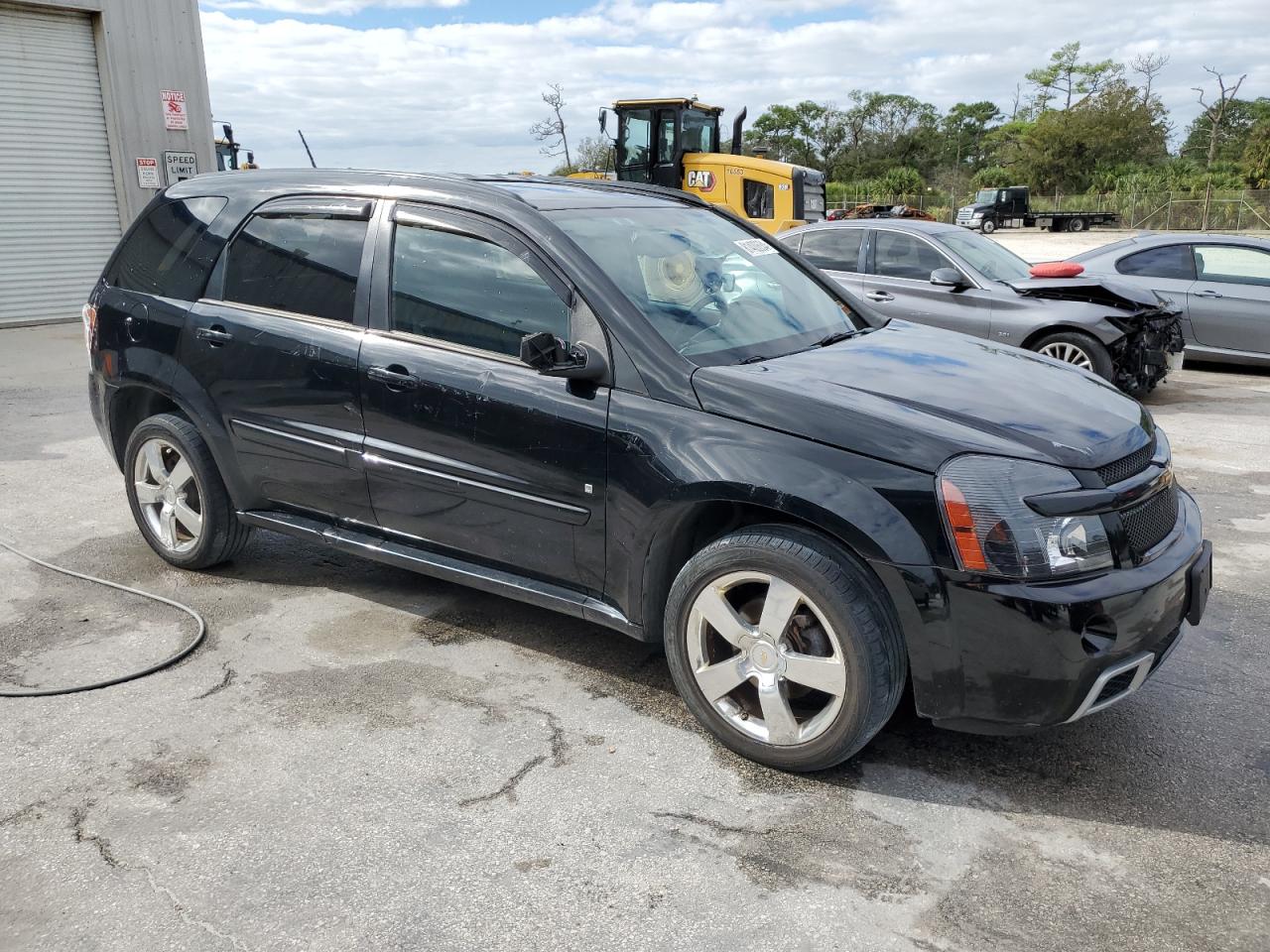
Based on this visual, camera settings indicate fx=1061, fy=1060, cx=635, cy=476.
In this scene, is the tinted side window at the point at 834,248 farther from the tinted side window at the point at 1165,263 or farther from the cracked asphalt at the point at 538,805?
the cracked asphalt at the point at 538,805

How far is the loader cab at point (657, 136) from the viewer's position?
1705cm

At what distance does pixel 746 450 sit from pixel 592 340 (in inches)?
27.9

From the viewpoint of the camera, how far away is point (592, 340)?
3531 mm

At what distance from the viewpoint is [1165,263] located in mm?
10500

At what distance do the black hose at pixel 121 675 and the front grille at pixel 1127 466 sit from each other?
10.9ft

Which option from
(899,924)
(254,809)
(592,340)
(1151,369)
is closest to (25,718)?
(254,809)

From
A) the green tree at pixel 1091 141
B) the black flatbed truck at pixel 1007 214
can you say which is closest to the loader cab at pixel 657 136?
the black flatbed truck at pixel 1007 214

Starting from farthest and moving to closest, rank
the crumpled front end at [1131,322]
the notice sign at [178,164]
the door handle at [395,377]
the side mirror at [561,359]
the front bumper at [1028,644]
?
the notice sign at [178,164], the crumpled front end at [1131,322], the door handle at [395,377], the side mirror at [561,359], the front bumper at [1028,644]

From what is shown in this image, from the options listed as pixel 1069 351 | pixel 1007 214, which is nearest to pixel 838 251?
pixel 1069 351

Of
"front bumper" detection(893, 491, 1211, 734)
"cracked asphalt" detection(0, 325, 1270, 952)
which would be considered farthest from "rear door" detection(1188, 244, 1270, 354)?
"front bumper" detection(893, 491, 1211, 734)

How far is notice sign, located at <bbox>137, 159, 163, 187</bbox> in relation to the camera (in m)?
15.3

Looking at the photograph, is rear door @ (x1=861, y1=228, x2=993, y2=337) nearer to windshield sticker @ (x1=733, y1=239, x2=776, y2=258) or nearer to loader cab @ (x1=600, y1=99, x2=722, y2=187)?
windshield sticker @ (x1=733, y1=239, x2=776, y2=258)

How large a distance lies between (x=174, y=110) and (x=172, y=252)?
1246cm

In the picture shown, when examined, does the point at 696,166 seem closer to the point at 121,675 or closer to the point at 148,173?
→ the point at 148,173
